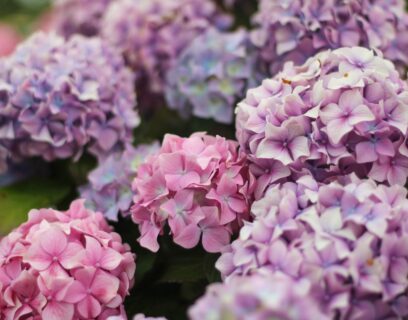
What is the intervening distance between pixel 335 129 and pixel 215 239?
21cm

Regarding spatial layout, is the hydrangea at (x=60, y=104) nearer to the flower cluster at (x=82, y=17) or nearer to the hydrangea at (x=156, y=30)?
the hydrangea at (x=156, y=30)

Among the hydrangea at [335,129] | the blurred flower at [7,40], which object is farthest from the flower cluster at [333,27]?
the blurred flower at [7,40]

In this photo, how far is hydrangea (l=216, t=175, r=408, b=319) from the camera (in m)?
0.75

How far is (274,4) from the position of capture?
1282 mm

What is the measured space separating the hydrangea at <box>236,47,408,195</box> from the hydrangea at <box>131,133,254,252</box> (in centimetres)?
4

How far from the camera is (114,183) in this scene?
115 centimetres

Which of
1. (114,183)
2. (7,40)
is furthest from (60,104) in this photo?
(7,40)

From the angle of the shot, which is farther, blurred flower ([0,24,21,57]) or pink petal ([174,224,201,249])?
blurred flower ([0,24,21,57])

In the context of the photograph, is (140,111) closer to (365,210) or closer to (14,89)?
(14,89)

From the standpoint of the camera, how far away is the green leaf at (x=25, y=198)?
120cm

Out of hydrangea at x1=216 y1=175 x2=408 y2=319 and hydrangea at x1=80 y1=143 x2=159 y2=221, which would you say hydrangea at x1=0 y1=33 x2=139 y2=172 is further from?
hydrangea at x1=216 y1=175 x2=408 y2=319

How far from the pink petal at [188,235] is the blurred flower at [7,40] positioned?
1.44m

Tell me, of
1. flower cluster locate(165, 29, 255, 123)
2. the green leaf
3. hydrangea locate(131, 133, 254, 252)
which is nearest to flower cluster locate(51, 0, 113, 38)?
flower cluster locate(165, 29, 255, 123)

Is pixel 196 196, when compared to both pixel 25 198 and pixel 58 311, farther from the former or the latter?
pixel 25 198
